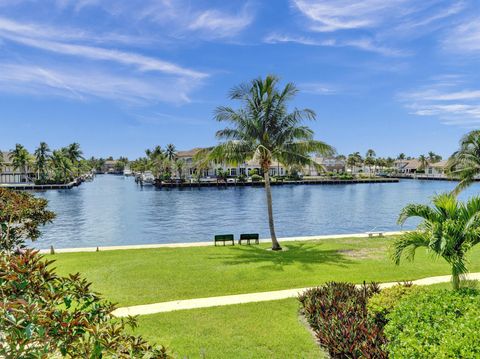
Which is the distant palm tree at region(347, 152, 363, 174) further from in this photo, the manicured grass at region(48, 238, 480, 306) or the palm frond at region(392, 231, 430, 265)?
the palm frond at region(392, 231, 430, 265)

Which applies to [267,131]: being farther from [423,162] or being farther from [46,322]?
Answer: [423,162]

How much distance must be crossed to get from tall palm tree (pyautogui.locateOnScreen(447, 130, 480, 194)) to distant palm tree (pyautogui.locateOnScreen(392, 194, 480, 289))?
1455 cm

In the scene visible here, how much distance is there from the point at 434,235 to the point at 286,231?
99.6 ft

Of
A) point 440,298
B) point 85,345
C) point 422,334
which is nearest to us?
point 85,345

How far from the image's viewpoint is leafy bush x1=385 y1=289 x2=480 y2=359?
553 centimetres

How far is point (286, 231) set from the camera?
38.8 m

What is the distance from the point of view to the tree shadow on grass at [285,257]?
17.4 metres

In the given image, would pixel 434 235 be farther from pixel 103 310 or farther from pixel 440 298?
pixel 103 310

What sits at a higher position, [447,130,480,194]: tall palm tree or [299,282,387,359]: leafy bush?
[447,130,480,194]: tall palm tree

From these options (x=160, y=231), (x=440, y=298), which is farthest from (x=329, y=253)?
(x=160, y=231)

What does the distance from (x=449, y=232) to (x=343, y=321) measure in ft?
10.9

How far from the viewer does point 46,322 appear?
2750 mm

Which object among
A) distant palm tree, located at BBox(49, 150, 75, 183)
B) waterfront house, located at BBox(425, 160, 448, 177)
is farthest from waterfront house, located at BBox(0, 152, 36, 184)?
waterfront house, located at BBox(425, 160, 448, 177)

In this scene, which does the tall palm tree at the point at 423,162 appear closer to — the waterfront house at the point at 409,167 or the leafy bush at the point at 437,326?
the waterfront house at the point at 409,167
